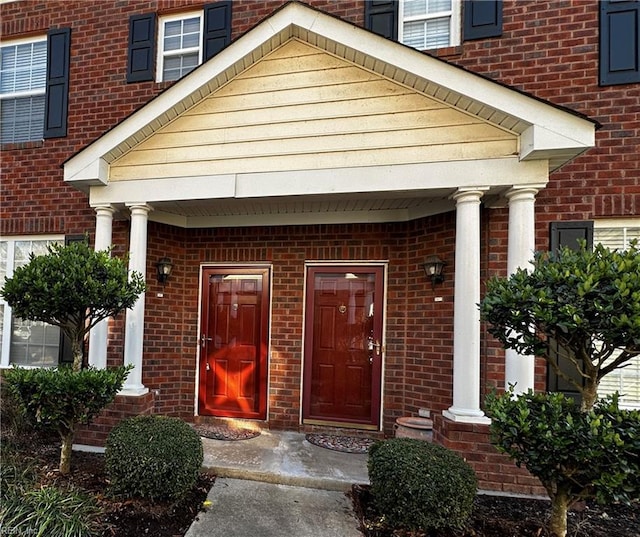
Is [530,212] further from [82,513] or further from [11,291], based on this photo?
[11,291]

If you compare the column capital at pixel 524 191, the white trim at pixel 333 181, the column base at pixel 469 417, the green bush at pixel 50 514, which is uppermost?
the white trim at pixel 333 181

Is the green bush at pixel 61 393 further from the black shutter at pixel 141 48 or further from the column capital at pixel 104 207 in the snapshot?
the black shutter at pixel 141 48

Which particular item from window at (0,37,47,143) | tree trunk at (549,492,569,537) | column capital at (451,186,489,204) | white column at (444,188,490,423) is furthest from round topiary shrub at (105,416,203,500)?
window at (0,37,47,143)

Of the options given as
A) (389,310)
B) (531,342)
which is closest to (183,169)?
(389,310)

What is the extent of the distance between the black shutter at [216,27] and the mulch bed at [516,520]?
17.4ft

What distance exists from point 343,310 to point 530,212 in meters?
2.40

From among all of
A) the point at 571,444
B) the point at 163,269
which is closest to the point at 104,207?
the point at 163,269

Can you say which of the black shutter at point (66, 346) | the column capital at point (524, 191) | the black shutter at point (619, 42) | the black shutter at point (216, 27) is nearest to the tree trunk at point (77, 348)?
the black shutter at point (66, 346)

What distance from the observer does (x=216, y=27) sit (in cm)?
503

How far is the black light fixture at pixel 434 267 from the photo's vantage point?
430 cm

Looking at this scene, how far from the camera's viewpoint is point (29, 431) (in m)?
4.40

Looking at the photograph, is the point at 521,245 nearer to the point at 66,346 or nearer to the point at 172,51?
the point at 172,51

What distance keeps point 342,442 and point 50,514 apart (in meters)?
2.85

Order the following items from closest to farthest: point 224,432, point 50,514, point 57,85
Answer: point 50,514 < point 224,432 < point 57,85
